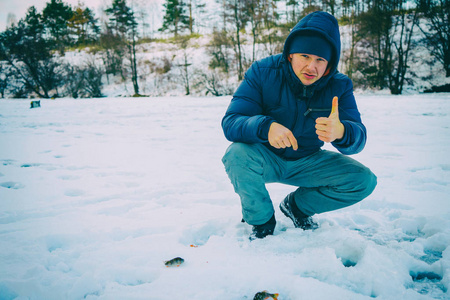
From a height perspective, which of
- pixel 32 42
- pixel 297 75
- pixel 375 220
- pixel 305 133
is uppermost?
pixel 32 42

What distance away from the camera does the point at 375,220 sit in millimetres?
1631

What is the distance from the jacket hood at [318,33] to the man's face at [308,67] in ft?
0.11

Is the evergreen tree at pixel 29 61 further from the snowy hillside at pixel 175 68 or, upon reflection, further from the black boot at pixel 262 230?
the black boot at pixel 262 230

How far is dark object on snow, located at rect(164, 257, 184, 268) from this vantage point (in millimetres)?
1246

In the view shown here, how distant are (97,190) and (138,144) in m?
1.85

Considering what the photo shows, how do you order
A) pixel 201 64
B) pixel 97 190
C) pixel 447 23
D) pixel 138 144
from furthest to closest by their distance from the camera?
1. pixel 201 64
2. pixel 447 23
3. pixel 138 144
4. pixel 97 190

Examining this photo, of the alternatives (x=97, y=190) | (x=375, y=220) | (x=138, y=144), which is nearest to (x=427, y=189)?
(x=375, y=220)

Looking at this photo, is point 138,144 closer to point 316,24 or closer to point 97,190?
point 97,190

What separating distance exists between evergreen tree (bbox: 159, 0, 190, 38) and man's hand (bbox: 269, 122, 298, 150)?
33339 mm

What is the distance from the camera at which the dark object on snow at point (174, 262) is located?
4.09ft

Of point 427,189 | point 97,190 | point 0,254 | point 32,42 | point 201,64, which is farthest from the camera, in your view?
point 201,64

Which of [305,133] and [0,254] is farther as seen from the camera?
[305,133]

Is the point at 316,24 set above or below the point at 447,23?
below

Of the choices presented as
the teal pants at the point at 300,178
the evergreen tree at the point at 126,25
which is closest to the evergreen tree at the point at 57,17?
the evergreen tree at the point at 126,25
